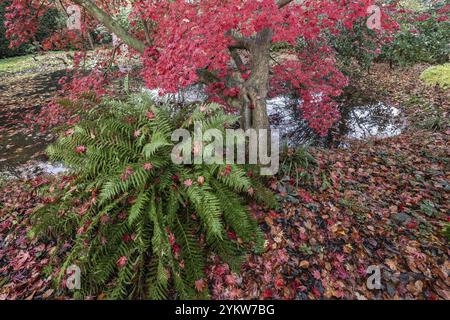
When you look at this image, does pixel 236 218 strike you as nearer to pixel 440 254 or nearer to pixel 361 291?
pixel 361 291

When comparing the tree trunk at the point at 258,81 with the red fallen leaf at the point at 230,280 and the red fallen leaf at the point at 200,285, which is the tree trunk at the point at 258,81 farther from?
the red fallen leaf at the point at 200,285

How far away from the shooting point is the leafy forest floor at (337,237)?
2920 mm

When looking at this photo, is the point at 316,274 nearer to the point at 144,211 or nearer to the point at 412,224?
the point at 412,224

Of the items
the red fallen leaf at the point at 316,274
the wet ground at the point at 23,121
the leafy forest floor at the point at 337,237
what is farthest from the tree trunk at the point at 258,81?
the wet ground at the point at 23,121

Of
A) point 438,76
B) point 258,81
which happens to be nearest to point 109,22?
point 258,81

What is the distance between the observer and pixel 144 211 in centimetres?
307

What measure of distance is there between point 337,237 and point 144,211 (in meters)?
2.28

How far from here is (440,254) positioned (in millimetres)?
3104

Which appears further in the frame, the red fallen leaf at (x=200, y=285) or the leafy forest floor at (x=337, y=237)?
the leafy forest floor at (x=337, y=237)

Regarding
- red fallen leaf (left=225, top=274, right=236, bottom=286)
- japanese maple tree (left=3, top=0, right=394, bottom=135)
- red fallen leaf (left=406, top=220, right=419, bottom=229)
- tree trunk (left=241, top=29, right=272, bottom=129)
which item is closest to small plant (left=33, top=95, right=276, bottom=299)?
red fallen leaf (left=225, top=274, right=236, bottom=286)

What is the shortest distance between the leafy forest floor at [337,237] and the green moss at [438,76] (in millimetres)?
4472

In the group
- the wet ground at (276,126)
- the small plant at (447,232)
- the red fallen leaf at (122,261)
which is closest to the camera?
the red fallen leaf at (122,261)

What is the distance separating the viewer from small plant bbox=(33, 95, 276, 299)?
2855mm

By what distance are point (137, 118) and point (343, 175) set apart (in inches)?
128
